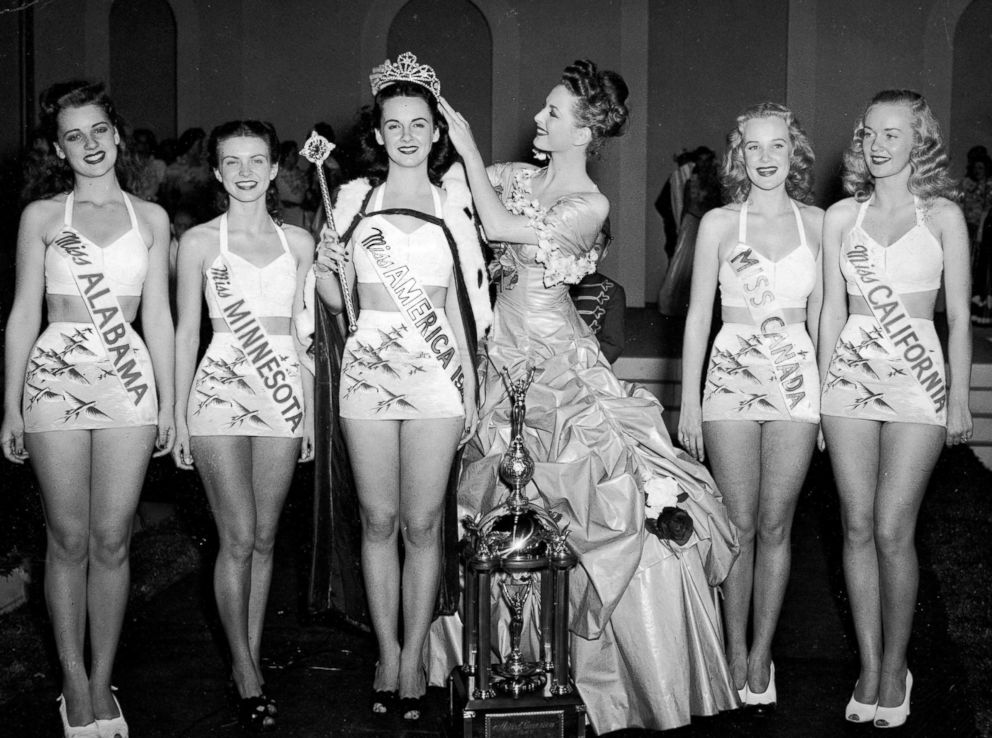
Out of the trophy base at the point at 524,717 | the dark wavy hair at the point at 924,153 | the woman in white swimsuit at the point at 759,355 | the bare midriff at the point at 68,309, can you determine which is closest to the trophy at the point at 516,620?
the trophy base at the point at 524,717

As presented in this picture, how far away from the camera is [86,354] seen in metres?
2.88

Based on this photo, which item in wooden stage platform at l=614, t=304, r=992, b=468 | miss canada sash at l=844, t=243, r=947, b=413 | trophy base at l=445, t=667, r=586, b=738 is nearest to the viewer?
trophy base at l=445, t=667, r=586, b=738

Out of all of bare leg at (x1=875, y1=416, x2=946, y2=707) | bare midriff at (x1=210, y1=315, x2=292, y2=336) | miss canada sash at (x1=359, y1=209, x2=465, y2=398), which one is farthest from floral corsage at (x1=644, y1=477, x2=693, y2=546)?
bare midriff at (x1=210, y1=315, x2=292, y2=336)

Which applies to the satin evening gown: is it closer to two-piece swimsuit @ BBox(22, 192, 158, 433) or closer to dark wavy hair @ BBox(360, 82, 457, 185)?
dark wavy hair @ BBox(360, 82, 457, 185)

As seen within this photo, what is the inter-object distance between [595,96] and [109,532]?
5.75 ft

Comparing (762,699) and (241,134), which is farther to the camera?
(762,699)

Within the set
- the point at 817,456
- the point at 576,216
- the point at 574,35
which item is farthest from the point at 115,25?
the point at 576,216

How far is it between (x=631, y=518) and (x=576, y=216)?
2.80 ft

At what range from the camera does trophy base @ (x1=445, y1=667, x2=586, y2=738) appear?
2.84m

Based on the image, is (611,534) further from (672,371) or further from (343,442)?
(672,371)

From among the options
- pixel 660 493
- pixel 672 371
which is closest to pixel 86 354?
pixel 660 493

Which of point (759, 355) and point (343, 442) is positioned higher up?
point (759, 355)

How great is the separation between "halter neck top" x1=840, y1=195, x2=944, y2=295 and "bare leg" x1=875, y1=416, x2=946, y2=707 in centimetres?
36

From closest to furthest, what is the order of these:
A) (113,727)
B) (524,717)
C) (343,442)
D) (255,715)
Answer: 1. (524,717)
2. (113,727)
3. (255,715)
4. (343,442)
